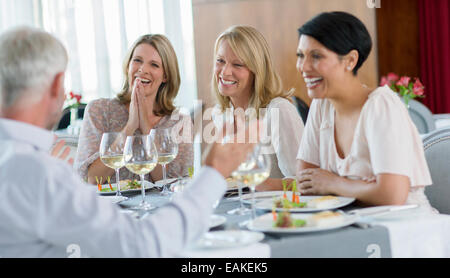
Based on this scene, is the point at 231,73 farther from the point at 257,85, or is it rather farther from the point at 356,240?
the point at 356,240

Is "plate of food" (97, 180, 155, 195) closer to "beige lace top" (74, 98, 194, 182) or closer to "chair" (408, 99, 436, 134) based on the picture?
"beige lace top" (74, 98, 194, 182)

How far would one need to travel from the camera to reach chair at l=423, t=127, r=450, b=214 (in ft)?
7.03

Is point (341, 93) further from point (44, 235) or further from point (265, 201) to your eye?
point (44, 235)

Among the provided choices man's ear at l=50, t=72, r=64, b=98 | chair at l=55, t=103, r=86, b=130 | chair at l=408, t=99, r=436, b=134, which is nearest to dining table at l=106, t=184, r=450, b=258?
man's ear at l=50, t=72, r=64, b=98

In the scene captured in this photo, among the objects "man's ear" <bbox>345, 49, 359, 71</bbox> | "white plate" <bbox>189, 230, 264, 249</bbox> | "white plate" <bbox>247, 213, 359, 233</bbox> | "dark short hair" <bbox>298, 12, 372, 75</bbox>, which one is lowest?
"white plate" <bbox>189, 230, 264, 249</bbox>

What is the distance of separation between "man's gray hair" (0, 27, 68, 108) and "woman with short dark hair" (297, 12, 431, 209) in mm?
930

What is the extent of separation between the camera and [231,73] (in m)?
2.87

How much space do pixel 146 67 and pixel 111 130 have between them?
37cm

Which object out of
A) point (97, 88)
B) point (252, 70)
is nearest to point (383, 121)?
point (252, 70)

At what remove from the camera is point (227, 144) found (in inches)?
54.1

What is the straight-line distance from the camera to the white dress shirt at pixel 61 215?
1.15 metres

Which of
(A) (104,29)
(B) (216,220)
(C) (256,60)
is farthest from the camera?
(A) (104,29)

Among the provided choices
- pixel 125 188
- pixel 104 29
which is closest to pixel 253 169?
pixel 125 188

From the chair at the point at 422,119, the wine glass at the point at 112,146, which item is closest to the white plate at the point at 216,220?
the wine glass at the point at 112,146
